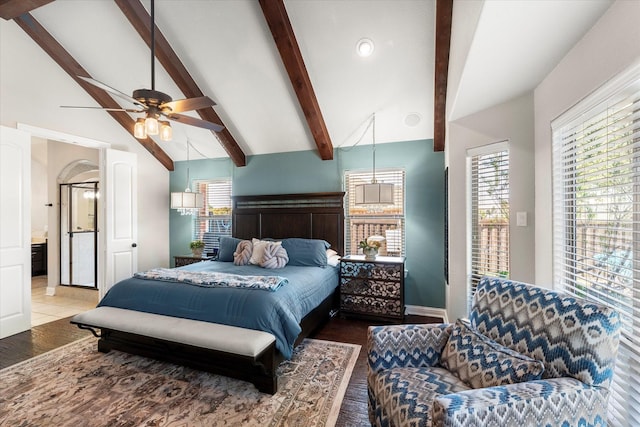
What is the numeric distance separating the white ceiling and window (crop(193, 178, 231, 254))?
1336mm

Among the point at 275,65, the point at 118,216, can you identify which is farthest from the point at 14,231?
the point at 275,65

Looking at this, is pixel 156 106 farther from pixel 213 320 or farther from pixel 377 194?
Result: pixel 377 194

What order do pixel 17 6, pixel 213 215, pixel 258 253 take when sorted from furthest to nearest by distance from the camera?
pixel 213 215
pixel 258 253
pixel 17 6

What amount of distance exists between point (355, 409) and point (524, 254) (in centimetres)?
192

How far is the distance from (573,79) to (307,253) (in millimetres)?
3102

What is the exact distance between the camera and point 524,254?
2564mm

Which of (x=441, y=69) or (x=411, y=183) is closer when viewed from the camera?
(x=441, y=69)

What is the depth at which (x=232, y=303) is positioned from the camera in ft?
8.14

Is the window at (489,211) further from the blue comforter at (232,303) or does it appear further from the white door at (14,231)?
the white door at (14,231)

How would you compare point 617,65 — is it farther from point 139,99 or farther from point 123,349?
point 123,349

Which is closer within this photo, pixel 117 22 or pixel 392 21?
pixel 392 21

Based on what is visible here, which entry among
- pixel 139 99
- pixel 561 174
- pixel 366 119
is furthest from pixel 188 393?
pixel 366 119

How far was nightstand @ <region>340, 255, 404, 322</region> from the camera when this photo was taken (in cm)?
378

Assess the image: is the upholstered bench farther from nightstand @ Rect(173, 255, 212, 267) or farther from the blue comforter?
nightstand @ Rect(173, 255, 212, 267)
